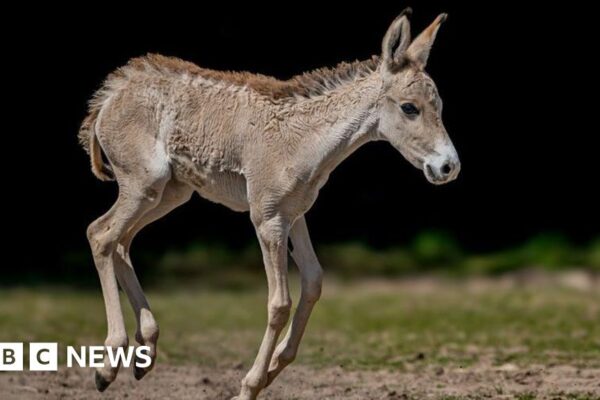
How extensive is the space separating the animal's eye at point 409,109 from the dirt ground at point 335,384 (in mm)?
1984

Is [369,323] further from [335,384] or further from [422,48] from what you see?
[422,48]

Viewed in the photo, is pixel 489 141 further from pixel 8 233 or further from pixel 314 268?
pixel 314 268

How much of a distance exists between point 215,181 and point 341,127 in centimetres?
82

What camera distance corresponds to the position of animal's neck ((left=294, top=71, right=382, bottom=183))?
7145 millimetres

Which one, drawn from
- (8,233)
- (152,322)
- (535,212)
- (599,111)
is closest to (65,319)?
(8,233)

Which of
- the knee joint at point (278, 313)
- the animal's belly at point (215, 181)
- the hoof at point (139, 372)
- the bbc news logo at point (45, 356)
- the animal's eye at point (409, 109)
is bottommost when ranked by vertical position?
the hoof at point (139, 372)

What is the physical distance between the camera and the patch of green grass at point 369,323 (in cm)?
1016

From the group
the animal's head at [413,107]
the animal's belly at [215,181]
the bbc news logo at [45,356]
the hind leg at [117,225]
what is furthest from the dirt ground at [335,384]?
the animal's head at [413,107]

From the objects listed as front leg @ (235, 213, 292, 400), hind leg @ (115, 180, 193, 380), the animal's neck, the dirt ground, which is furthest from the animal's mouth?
the dirt ground

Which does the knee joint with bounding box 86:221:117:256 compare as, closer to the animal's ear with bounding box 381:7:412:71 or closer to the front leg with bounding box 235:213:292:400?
the front leg with bounding box 235:213:292:400

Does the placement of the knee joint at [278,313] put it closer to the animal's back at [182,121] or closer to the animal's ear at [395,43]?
the animal's back at [182,121]

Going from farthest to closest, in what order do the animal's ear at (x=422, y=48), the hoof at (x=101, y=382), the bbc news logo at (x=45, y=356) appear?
1. the bbc news logo at (x=45, y=356)
2. the hoof at (x=101, y=382)
3. the animal's ear at (x=422, y=48)

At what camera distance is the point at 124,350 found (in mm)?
7438

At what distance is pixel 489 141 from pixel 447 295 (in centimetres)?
267
